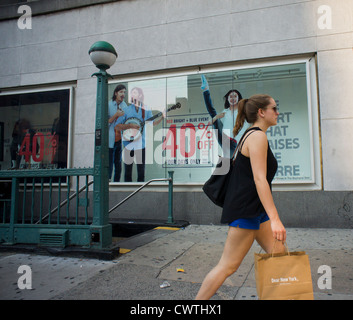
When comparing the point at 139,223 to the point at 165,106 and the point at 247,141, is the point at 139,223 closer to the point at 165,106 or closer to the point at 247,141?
the point at 165,106

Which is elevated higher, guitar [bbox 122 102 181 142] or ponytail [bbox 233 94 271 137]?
guitar [bbox 122 102 181 142]

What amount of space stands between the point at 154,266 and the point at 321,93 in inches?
214

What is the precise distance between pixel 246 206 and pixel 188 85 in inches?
239

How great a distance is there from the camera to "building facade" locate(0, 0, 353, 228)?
656 centimetres

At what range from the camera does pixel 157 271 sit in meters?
3.77

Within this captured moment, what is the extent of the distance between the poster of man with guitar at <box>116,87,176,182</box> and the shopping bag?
243 inches

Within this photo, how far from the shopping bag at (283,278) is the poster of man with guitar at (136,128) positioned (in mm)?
6164

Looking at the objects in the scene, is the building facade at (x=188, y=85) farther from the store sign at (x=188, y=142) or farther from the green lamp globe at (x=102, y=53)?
the green lamp globe at (x=102, y=53)

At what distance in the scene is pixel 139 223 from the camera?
6875 millimetres

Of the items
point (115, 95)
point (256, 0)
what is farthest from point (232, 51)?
point (115, 95)

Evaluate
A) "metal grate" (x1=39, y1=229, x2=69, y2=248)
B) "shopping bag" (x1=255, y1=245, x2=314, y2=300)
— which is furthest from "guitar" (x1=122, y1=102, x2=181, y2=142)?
"shopping bag" (x1=255, y1=245, x2=314, y2=300)
